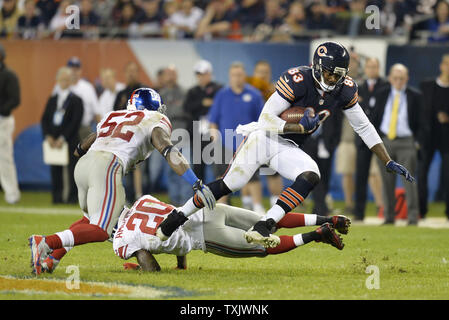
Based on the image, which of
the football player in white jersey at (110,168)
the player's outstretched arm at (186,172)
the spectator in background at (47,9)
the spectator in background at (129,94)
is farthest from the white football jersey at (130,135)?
the spectator in background at (47,9)

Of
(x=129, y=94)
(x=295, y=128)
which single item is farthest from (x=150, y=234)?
(x=129, y=94)

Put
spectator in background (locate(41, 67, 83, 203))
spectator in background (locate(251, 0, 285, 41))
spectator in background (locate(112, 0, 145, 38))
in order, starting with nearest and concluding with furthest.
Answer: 1. spectator in background (locate(41, 67, 83, 203))
2. spectator in background (locate(251, 0, 285, 41))
3. spectator in background (locate(112, 0, 145, 38))

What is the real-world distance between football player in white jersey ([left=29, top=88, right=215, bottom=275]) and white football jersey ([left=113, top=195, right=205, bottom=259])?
224mm

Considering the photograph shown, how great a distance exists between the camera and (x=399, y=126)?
36.8 ft

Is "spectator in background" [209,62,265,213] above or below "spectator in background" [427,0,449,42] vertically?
below

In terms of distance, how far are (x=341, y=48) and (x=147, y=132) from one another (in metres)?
1.76

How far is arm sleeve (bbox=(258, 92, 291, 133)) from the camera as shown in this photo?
731 centimetres

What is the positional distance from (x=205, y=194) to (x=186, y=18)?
8.90m

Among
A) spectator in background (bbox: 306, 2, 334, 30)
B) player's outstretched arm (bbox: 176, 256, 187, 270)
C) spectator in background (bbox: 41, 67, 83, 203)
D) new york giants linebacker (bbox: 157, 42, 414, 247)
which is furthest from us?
spectator in background (bbox: 306, 2, 334, 30)

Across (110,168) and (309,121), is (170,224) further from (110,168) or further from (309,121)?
(309,121)

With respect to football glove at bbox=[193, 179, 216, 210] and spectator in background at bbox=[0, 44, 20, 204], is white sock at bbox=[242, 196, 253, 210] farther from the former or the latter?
football glove at bbox=[193, 179, 216, 210]

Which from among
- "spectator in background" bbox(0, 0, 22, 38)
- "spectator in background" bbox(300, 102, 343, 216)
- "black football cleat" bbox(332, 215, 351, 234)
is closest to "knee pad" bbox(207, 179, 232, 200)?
"black football cleat" bbox(332, 215, 351, 234)

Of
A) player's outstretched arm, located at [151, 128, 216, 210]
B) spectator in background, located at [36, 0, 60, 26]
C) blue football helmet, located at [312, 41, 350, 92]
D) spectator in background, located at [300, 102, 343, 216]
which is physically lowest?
spectator in background, located at [300, 102, 343, 216]

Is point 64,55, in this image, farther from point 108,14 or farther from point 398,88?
point 398,88
